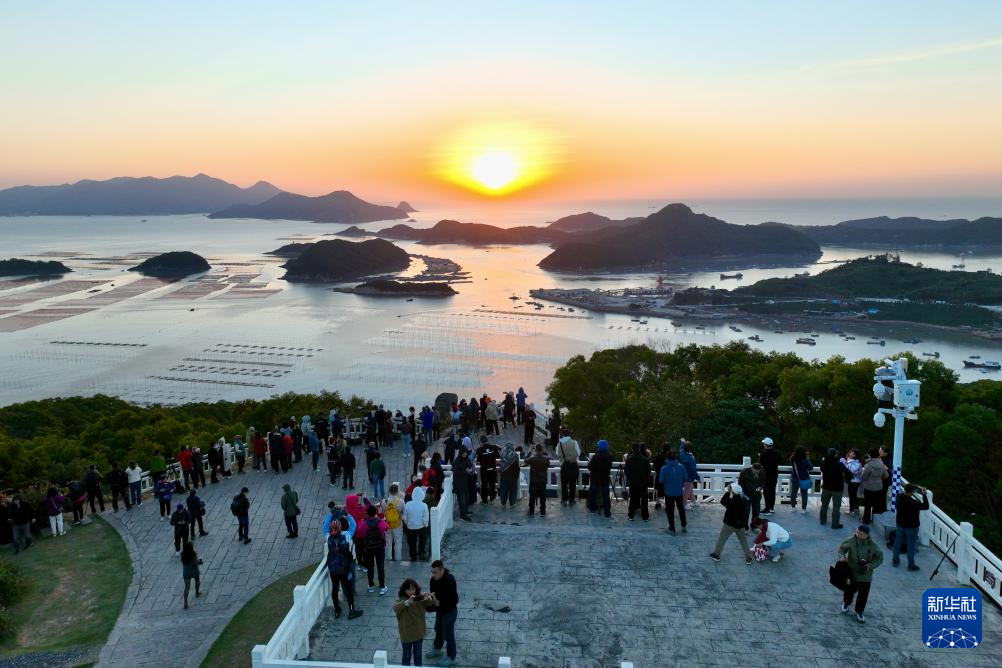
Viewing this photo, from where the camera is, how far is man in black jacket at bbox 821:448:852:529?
10.7 metres

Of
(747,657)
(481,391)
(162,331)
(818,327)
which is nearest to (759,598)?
(747,657)

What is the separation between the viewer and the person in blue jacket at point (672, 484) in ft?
35.5

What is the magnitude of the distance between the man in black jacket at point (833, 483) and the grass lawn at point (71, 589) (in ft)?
37.7

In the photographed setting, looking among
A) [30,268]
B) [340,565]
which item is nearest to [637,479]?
[340,565]

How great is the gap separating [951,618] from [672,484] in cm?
394

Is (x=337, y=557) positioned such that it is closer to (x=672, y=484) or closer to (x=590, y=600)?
(x=590, y=600)

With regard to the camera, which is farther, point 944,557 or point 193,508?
point 193,508

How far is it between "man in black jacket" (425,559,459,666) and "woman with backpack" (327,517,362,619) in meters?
1.52

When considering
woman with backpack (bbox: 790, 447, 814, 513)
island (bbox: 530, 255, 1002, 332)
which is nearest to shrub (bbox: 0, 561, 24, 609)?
woman with backpack (bbox: 790, 447, 814, 513)

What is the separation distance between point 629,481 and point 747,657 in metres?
3.92

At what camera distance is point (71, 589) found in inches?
461

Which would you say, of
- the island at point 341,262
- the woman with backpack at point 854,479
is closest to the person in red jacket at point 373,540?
the woman with backpack at point 854,479

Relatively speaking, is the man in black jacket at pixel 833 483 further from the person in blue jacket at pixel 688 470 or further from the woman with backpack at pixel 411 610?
the woman with backpack at pixel 411 610

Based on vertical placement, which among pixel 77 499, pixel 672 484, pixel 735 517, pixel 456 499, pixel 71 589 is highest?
pixel 672 484
